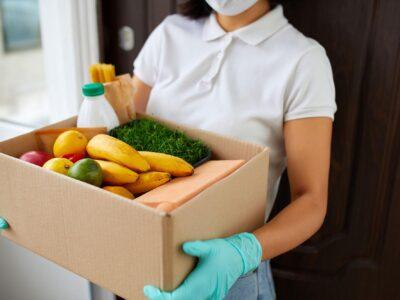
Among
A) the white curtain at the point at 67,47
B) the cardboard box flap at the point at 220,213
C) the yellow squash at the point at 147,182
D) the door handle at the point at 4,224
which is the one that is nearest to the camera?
the cardboard box flap at the point at 220,213

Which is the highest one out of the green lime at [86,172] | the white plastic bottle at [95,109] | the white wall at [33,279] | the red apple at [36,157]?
the white plastic bottle at [95,109]

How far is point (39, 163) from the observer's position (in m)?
0.80

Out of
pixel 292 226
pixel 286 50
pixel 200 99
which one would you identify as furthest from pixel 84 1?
pixel 292 226

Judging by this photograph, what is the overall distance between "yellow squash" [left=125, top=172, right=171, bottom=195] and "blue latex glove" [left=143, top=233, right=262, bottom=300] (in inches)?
5.2

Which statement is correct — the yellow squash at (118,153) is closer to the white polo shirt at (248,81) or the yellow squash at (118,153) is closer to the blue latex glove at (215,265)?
the blue latex glove at (215,265)

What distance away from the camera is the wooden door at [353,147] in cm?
118

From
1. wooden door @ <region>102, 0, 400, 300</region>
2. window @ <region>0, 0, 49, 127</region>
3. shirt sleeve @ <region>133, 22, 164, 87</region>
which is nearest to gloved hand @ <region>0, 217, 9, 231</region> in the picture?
shirt sleeve @ <region>133, 22, 164, 87</region>

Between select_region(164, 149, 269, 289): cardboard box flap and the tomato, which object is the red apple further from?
select_region(164, 149, 269, 289): cardboard box flap

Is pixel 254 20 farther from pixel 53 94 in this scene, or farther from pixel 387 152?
pixel 53 94

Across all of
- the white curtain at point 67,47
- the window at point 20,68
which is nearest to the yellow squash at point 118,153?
the white curtain at point 67,47

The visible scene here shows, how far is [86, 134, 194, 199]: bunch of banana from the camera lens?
2.41 ft

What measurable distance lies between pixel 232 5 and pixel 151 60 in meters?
0.32

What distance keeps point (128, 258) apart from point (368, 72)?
86 cm

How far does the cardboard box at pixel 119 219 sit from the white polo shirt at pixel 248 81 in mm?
185
